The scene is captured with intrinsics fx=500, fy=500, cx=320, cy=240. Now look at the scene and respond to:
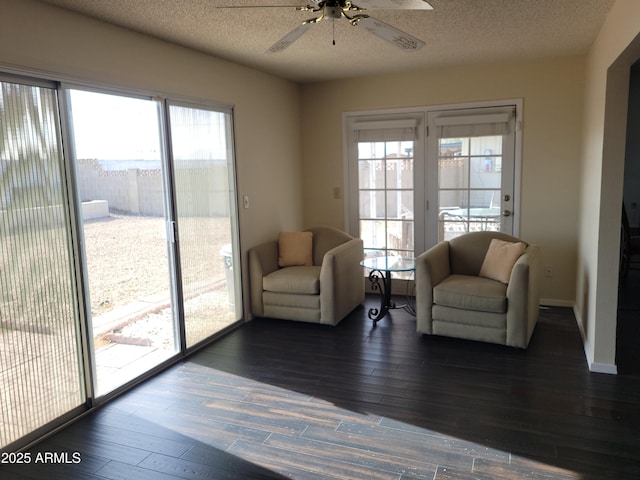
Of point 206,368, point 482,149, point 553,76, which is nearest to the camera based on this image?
point 206,368

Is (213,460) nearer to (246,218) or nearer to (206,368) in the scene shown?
(206,368)

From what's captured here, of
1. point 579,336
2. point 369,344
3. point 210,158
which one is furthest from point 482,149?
point 210,158

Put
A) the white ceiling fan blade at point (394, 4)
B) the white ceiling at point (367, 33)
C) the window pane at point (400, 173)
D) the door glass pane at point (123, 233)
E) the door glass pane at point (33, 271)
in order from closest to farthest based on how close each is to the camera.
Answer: the white ceiling fan blade at point (394, 4)
the door glass pane at point (33, 271)
the white ceiling at point (367, 33)
the door glass pane at point (123, 233)
the window pane at point (400, 173)

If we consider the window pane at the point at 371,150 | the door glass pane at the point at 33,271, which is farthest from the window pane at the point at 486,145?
the door glass pane at the point at 33,271

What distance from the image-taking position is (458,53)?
4438 mm

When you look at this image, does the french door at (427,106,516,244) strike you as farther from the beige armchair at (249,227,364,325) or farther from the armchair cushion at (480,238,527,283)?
the beige armchair at (249,227,364,325)

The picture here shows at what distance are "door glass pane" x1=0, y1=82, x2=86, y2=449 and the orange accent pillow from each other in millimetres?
2348

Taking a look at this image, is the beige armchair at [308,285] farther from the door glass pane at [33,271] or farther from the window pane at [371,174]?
the door glass pane at [33,271]

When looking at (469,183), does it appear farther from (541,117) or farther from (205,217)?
(205,217)

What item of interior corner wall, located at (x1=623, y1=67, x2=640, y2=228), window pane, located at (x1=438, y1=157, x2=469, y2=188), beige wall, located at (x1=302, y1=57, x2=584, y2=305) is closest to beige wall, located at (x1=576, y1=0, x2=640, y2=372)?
beige wall, located at (x1=302, y1=57, x2=584, y2=305)

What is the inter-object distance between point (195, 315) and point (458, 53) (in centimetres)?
323

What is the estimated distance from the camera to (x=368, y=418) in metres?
2.93

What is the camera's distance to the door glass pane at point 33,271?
8.61 feet

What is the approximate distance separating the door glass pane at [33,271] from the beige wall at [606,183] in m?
3.29
